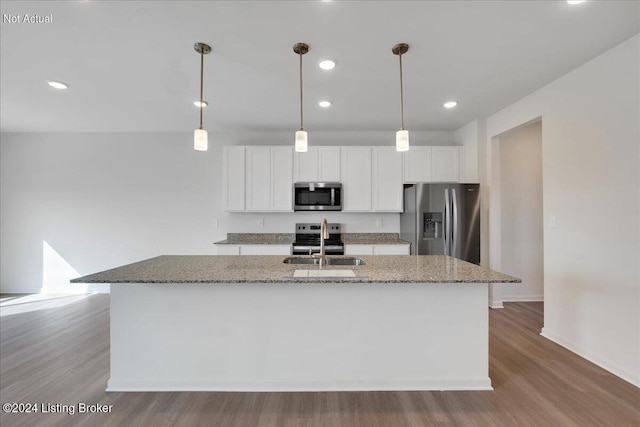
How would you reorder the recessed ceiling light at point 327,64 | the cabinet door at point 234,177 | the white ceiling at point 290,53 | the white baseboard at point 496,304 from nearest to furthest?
the white ceiling at point 290,53 → the recessed ceiling light at point 327,64 → the white baseboard at point 496,304 → the cabinet door at point 234,177

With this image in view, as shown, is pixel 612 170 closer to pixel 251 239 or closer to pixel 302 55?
pixel 302 55

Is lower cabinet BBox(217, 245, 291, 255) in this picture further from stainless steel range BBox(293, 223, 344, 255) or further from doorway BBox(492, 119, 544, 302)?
doorway BBox(492, 119, 544, 302)

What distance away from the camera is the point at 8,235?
15.2ft

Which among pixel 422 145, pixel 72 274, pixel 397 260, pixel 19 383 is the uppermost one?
pixel 422 145

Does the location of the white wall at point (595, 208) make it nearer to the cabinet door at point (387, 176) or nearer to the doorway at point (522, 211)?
the doorway at point (522, 211)

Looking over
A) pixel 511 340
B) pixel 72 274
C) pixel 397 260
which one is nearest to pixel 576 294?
pixel 511 340

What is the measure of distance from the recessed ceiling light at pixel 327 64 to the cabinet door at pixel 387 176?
1897 millimetres

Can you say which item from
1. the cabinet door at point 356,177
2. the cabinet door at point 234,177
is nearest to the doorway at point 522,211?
the cabinet door at point 356,177

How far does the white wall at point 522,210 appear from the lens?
409 cm

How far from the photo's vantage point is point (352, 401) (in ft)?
6.34

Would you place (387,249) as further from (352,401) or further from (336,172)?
(352,401)

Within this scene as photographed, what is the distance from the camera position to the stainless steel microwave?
4.23 meters

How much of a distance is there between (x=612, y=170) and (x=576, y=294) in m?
1.11

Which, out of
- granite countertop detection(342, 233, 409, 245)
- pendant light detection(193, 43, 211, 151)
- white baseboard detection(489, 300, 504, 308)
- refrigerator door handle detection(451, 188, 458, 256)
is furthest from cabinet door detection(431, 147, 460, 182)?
pendant light detection(193, 43, 211, 151)
